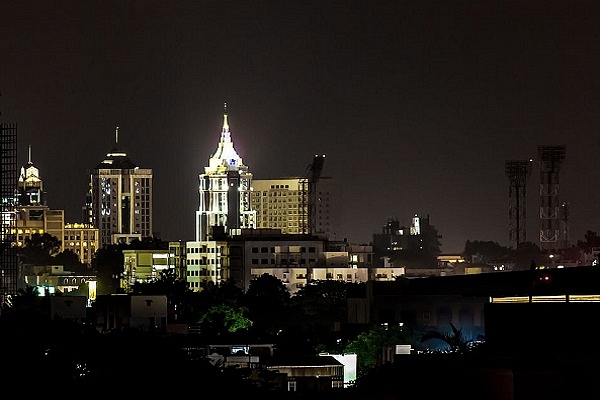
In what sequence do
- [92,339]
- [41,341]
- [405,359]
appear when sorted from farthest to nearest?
[92,339] < [41,341] < [405,359]

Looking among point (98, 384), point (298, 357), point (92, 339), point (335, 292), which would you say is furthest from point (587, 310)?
point (335, 292)

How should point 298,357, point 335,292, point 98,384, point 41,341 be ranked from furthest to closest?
point 335,292
point 298,357
point 41,341
point 98,384

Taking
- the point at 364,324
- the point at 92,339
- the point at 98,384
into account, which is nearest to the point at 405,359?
the point at 98,384

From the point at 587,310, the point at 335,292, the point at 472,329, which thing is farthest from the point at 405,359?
the point at 335,292

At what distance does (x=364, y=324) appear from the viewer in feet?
494

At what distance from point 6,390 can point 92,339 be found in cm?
2450

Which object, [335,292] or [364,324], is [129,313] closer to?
[364,324]

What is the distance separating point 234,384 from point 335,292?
127m

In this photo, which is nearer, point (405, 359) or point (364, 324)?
point (405, 359)

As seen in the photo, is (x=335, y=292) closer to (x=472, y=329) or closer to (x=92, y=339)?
(x=472, y=329)

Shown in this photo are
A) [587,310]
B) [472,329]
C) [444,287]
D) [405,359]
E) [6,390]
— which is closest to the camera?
[587,310]

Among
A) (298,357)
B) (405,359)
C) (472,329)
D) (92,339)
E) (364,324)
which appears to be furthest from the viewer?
(364,324)

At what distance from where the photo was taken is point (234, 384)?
70.2 meters

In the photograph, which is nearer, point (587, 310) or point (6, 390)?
point (587, 310)
